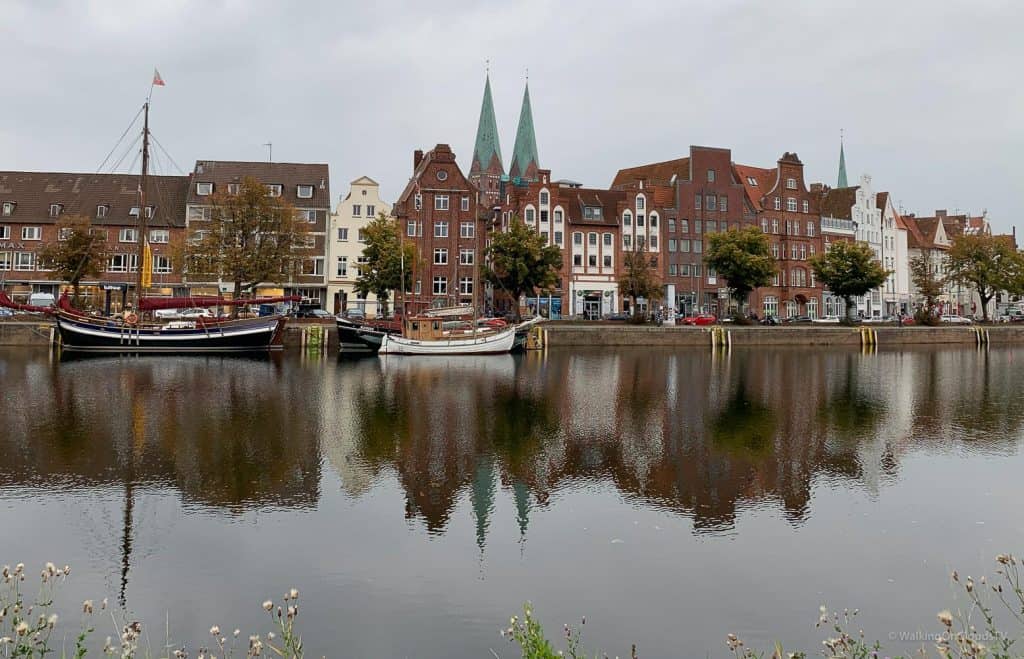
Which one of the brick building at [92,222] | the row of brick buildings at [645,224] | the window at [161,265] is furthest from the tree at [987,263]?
the window at [161,265]

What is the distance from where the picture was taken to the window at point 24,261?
78062mm

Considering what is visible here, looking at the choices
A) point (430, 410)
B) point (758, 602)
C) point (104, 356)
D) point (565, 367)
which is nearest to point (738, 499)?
point (758, 602)

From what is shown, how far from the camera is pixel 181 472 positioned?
15203 millimetres

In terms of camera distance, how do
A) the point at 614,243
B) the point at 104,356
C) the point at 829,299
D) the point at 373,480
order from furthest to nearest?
the point at 829,299
the point at 614,243
the point at 104,356
the point at 373,480

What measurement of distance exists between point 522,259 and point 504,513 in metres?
55.6

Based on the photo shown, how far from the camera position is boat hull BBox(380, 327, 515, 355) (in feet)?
178

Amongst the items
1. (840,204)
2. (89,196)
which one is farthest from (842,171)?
(89,196)

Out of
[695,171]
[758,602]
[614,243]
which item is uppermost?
[695,171]

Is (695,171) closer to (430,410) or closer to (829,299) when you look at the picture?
(829,299)

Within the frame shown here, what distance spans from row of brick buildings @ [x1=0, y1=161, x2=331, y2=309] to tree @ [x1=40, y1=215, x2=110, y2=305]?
29.8 ft

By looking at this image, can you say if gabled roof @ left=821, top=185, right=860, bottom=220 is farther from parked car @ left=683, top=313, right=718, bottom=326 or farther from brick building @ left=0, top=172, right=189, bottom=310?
brick building @ left=0, top=172, right=189, bottom=310

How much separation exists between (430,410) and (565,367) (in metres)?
20.4

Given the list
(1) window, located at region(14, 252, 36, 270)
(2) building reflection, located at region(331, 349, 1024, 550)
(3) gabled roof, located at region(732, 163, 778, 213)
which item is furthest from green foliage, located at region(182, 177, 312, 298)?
(3) gabled roof, located at region(732, 163, 778, 213)

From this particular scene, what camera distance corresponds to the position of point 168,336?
53.0 meters
